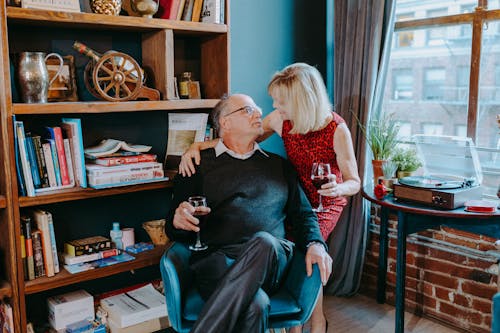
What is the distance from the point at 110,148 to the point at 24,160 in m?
0.39

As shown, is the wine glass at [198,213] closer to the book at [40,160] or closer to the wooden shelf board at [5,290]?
the book at [40,160]

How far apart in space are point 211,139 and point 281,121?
347 mm

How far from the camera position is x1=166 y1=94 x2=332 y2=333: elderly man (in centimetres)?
197

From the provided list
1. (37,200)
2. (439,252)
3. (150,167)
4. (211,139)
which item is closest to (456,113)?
(439,252)

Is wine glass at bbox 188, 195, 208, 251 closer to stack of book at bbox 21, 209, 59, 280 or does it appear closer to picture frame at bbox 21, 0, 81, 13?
stack of book at bbox 21, 209, 59, 280

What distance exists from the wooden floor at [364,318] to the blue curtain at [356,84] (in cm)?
11

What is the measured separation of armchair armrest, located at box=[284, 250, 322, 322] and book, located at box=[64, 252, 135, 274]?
714 millimetres

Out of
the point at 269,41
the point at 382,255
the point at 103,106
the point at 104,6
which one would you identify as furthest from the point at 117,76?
the point at 382,255

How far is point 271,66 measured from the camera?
10.5 ft

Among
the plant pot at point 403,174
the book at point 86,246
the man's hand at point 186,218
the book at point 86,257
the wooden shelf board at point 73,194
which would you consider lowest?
the book at point 86,257

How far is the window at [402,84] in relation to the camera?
3.12 m

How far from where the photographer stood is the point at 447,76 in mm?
2938

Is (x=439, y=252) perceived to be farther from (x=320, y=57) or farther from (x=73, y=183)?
(x=73, y=183)

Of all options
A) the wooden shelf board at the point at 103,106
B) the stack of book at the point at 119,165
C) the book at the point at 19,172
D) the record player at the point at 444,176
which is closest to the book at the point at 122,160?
the stack of book at the point at 119,165
